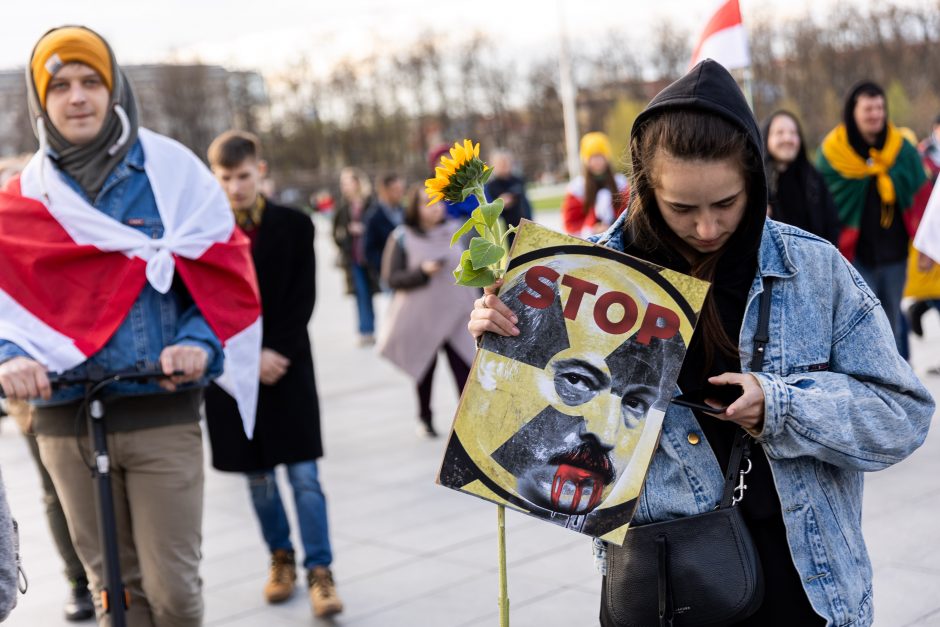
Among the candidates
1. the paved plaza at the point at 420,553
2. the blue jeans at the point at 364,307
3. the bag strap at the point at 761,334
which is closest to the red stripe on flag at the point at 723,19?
the paved plaza at the point at 420,553

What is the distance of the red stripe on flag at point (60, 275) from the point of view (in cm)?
358

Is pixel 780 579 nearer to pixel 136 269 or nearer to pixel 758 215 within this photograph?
pixel 758 215

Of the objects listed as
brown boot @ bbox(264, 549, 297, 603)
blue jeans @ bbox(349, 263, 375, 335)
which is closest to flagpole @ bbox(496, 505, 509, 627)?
brown boot @ bbox(264, 549, 297, 603)

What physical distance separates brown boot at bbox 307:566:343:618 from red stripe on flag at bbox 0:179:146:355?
1.84m

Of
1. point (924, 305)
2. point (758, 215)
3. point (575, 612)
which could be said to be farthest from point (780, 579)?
point (924, 305)

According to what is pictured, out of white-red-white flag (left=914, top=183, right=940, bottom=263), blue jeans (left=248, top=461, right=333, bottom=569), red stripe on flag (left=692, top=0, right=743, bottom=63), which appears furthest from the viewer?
red stripe on flag (left=692, top=0, right=743, bottom=63)

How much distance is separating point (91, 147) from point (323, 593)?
2.19 meters

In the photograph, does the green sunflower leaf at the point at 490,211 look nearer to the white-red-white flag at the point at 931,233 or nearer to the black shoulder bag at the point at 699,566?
the black shoulder bag at the point at 699,566

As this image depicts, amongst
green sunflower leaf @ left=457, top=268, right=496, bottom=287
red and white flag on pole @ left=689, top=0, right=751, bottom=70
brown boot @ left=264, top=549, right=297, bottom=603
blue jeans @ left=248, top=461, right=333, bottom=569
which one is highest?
red and white flag on pole @ left=689, top=0, right=751, bottom=70

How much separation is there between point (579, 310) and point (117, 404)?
6.16ft

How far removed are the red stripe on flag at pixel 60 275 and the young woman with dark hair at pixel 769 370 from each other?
1.71m

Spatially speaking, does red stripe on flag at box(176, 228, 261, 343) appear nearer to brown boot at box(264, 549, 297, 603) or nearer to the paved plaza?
the paved plaza

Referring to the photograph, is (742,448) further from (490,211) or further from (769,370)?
(490,211)

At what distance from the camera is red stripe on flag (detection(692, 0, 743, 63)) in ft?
22.5
